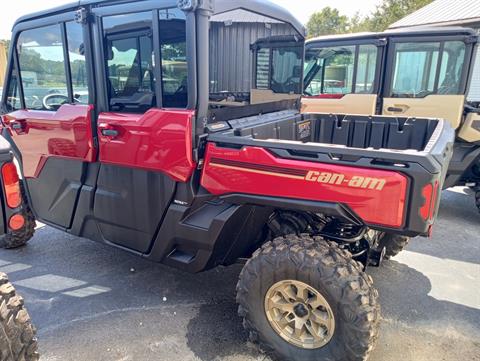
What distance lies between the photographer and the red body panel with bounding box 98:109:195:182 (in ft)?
8.44

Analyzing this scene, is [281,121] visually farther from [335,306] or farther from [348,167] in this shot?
[335,306]

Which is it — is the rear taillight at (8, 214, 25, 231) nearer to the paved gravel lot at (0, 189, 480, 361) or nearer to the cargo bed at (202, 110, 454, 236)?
the paved gravel lot at (0, 189, 480, 361)

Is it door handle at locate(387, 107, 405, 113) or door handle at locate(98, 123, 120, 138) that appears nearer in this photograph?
door handle at locate(98, 123, 120, 138)

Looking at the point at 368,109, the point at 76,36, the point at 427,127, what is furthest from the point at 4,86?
the point at 368,109

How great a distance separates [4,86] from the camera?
12.3ft

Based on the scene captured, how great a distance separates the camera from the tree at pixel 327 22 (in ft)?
154

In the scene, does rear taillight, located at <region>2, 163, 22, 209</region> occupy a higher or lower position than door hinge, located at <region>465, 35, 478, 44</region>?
lower

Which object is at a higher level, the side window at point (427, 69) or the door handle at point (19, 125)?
the side window at point (427, 69)

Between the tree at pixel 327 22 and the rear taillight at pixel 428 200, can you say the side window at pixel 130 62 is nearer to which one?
the rear taillight at pixel 428 200

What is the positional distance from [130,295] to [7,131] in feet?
6.57

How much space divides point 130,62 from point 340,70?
4055 mm

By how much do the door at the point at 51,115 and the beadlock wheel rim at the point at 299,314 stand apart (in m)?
1.82

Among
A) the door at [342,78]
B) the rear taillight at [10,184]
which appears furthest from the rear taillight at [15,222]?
the door at [342,78]

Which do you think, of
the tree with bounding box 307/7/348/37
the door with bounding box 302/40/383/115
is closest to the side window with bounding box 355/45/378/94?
the door with bounding box 302/40/383/115
